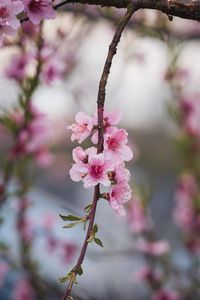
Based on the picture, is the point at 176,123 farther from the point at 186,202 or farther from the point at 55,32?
the point at 55,32

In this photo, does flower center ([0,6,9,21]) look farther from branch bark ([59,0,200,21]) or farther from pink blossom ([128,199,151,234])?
pink blossom ([128,199,151,234])

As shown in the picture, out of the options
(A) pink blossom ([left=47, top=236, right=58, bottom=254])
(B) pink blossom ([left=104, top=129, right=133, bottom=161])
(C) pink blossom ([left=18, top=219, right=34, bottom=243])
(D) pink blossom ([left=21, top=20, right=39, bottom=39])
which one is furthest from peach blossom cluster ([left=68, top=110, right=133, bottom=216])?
(A) pink blossom ([left=47, top=236, right=58, bottom=254])

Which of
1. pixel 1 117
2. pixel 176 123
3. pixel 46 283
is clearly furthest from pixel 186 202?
pixel 1 117

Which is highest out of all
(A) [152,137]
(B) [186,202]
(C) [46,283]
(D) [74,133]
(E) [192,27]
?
(A) [152,137]

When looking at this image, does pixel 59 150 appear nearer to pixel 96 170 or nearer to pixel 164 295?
pixel 164 295

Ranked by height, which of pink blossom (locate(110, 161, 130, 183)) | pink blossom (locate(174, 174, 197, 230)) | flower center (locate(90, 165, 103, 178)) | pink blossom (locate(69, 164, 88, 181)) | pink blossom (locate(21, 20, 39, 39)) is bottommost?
flower center (locate(90, 165, 103, 178))

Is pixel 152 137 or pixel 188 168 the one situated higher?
pixel 152 137

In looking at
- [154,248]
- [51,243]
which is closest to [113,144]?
[154,248]
